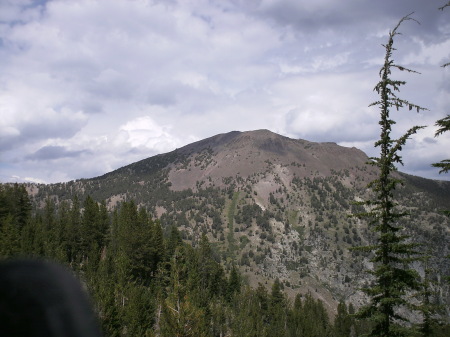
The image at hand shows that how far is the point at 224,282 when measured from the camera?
9894cm

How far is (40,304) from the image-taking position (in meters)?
2.23

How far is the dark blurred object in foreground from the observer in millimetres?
2143

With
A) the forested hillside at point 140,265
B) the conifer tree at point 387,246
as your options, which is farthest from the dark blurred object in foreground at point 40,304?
the forested hillside at point 140,265

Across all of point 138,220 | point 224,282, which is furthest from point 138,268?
point 224,282

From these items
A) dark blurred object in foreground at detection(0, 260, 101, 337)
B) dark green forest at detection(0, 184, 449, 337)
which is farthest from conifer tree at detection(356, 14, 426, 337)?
dark green forest at detection(0, 184, 449, 337)

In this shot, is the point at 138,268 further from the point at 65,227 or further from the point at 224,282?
the point at 224,282

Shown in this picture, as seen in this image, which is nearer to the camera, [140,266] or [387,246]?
[387,246]

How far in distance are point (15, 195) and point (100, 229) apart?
2747 cm

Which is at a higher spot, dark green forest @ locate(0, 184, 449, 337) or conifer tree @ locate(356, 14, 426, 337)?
conifer tree @ locate(356, 14, 426, 337)

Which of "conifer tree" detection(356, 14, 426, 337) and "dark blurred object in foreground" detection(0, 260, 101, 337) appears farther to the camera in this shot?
"conifer tree" detection(356, 14, 426, 337)

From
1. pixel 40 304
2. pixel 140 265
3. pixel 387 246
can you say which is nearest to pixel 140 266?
pixel 140 265

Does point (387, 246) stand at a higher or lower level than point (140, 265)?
higher

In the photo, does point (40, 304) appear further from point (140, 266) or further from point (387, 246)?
point (140, 266)

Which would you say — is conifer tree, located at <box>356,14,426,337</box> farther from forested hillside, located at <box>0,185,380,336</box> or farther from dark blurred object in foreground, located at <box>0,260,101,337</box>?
forested hillside, located at <box>0,185,380,336</box>
